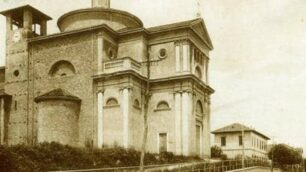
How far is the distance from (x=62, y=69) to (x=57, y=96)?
14.9ft

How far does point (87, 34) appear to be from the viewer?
3528cm

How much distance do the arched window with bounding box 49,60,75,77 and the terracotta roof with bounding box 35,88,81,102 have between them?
238cm

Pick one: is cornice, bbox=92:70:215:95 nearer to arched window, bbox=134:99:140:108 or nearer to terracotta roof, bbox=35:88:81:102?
arched window, bbox=134:99:140:108

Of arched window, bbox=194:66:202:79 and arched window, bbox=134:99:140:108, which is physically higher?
arched window, bbox=194:66:202:79

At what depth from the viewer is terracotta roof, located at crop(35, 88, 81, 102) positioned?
3275cm

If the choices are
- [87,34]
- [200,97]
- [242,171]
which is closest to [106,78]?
[87,34]

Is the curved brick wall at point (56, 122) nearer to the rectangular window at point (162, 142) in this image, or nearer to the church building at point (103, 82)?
the church building at point (103, 82)

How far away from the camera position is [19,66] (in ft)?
125

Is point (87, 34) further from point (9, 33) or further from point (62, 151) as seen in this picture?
point (62, 151)

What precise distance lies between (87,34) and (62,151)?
13.6 meters

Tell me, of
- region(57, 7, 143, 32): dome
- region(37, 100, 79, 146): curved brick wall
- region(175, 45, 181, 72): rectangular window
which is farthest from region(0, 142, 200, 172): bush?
region(57, 7, 143, 32): dome

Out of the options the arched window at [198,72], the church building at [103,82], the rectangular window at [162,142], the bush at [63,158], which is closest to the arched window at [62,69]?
the church building at [103,82]

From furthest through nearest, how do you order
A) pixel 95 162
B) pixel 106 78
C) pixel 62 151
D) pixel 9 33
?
pixel 9 33 < pixel 106 78 < pixel 95 162 < pixel 62 151

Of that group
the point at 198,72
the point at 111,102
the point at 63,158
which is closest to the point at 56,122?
the point at 111,102
